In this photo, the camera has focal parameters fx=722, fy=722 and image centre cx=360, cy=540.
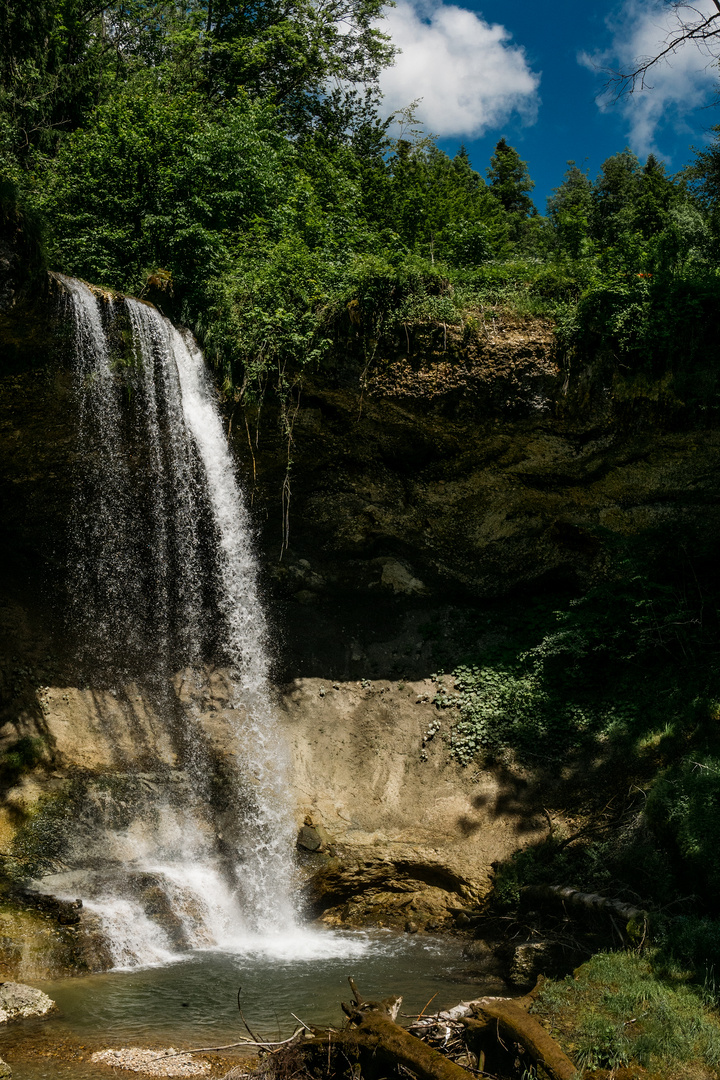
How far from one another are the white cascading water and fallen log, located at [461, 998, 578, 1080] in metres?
4.14

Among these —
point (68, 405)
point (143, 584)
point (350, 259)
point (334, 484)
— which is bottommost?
point (143, 584)

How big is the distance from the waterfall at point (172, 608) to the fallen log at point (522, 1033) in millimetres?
4218

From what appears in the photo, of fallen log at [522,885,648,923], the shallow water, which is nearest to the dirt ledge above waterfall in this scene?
the shallow water

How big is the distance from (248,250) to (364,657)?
7.13 meters

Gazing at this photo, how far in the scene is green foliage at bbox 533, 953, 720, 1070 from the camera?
4.30 meters

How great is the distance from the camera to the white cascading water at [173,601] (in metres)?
8.72

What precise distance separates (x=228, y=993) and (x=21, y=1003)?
1.62 m

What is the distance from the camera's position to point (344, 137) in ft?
65.4

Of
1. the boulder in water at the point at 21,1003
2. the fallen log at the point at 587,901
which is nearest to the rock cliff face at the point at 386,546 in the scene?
the fallen log at the point at 587,901

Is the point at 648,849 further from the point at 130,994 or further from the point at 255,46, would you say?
the point at 255,46

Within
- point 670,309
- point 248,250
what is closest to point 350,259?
point 248,250

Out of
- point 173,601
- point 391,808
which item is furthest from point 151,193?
point 391,808

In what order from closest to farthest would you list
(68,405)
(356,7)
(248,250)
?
(68,405) < (248,250) < (356,7)

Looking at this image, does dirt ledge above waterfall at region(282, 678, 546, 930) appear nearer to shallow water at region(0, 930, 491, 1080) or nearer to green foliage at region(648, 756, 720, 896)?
shallow water at region(0, 930, 491, 1080)
